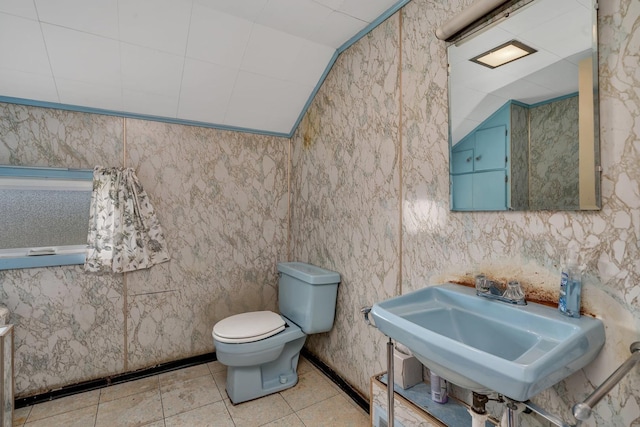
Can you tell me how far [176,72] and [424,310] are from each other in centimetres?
204

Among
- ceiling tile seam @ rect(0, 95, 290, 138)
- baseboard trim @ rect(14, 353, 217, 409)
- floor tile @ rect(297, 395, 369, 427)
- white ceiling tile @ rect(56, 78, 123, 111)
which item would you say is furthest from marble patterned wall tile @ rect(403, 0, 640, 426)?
white ceiling tile @ rect(56, 78, 123, 111)

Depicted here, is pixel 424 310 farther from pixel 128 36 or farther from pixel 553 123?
pixel 128 36

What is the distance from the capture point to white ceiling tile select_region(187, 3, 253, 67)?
1764 mm

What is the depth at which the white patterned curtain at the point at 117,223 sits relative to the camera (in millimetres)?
2084

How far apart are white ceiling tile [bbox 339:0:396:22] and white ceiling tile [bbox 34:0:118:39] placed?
1.21 m

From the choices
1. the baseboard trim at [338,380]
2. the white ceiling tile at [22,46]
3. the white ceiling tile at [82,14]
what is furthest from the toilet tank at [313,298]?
the white ceiling tile at [22,46]

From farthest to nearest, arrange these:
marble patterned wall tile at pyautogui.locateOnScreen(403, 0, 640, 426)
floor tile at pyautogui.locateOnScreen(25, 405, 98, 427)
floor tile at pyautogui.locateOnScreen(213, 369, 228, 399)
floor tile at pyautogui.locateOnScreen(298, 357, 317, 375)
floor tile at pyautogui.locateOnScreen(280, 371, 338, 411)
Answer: floor tile at pyautogui.locateOnScreen(298, 357, 317, 375) → floor tile at pyautogui.locateOnScreen(213, 369, 228, 399) → floor tile at pyautogui.locateOnScreen(280, 371, 338, 411) → floor tile at pyautogui.locateOnScreen(25, 405, 98, 427) → marble patterned wall tile at pyautogui.locateOnScreen(403, 0, 640, 426)

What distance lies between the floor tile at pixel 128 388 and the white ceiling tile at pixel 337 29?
2.59 m

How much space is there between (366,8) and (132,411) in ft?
8.92

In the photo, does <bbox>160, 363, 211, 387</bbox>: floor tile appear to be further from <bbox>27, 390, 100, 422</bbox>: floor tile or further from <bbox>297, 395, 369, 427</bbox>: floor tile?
<bbox>297, 395, 369, 427</bbox>: floor tile

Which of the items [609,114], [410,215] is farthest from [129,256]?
[609,114]

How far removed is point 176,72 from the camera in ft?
6.64

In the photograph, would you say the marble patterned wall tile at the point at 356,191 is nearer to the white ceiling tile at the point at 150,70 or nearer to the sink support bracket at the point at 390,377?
the sink support bracket at the point at 390,377

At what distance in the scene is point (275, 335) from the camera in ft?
6.51
